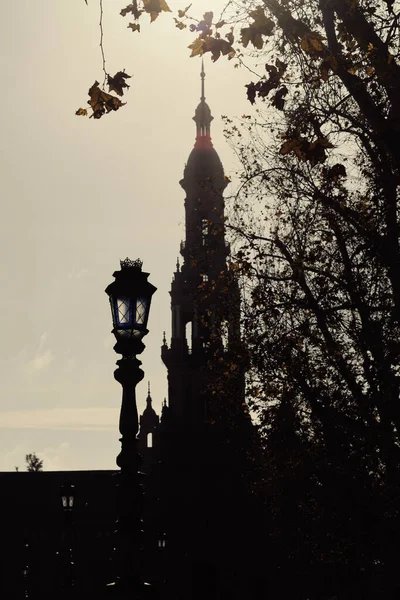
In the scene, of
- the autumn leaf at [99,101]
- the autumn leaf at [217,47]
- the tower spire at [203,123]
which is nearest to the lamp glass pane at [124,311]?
the autumn leaf at [99,101]

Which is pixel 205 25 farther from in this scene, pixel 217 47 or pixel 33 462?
pixel 33 462

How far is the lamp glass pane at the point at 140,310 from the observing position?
12.5 meters

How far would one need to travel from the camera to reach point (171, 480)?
2778 inches

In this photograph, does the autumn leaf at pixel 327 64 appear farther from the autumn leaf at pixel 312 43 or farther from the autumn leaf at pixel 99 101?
the autumn leaf at pixel 99 101

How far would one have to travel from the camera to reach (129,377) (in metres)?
12.4

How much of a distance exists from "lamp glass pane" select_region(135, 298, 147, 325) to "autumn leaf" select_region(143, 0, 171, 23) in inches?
136

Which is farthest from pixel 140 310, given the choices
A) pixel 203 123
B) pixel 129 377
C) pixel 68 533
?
pixel 203 123

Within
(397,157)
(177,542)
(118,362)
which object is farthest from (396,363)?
(177,542)

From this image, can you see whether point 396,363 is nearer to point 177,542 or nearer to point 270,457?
point 270,457

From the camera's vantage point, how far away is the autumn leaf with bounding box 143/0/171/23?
11695 mm

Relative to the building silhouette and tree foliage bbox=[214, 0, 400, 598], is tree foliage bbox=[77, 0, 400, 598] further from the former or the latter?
the building silhouette

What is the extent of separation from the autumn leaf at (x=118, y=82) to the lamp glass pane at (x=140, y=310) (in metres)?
2.60

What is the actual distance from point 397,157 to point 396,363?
21.8 ft

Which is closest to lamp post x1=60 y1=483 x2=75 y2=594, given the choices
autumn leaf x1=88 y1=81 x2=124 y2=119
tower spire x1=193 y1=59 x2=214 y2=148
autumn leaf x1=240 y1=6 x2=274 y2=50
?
autumn leaf x1=88 y1=81 x2=124 y2=119
